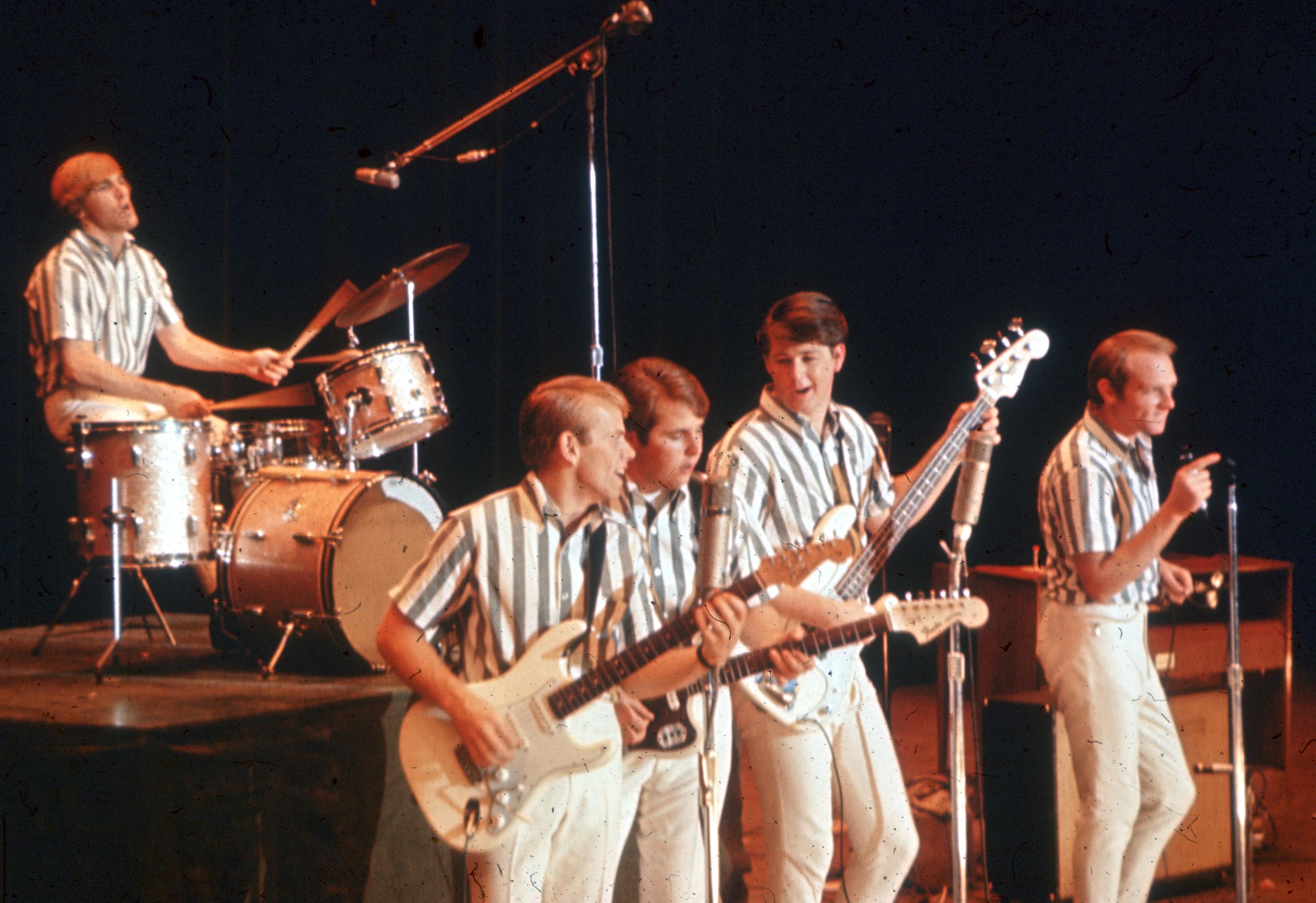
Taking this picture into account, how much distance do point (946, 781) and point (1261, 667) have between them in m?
1.60

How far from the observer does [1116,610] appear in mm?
4215

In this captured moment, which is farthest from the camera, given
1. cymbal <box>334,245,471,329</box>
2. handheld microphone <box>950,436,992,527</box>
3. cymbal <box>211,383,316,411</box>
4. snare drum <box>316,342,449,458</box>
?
cymbal <box>334,245,471,329</box>

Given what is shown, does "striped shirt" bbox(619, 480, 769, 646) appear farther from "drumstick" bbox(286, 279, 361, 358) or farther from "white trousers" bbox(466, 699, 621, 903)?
"drumstick" bbox(286, 279, 361, 358)

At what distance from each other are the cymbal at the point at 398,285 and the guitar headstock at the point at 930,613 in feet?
9.27

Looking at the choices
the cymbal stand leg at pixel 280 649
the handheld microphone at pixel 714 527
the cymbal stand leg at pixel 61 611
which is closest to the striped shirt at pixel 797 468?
the handheld microphone at pixel 714 527

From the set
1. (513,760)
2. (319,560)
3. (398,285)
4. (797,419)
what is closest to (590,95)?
(398,285)

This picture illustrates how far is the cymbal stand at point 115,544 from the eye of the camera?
4723mm

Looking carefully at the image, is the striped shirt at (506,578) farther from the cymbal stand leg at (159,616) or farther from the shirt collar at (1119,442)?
the cymbal stand leg at (159,616)

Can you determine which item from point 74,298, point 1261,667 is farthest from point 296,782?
point 1261,667

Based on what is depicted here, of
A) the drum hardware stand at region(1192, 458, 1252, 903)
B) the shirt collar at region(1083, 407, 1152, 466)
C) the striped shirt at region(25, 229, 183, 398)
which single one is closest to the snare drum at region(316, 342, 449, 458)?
the striped shirt at region(25, 229, 183, 398)

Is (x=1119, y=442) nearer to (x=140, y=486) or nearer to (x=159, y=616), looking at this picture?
(x=140, y=486)

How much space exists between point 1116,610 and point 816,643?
4.49 feet

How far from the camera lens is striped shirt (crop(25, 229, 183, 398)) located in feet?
16.5

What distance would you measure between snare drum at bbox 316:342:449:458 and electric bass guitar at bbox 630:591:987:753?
229 cm
